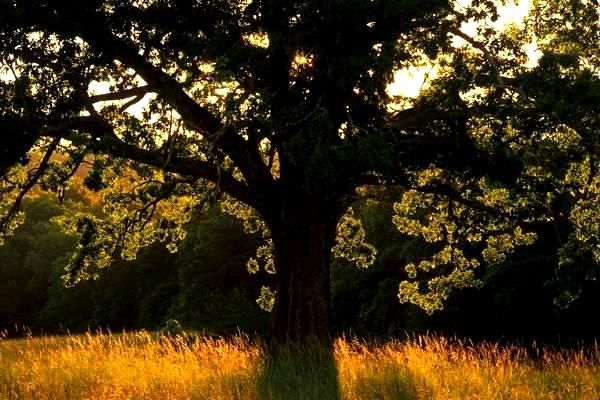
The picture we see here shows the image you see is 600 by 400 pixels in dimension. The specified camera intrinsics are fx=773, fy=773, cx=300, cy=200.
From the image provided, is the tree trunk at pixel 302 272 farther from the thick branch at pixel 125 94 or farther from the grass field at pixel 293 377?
the thick branch at pixel 125 94

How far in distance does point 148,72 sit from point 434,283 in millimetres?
11082

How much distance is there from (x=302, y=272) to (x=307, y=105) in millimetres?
3672

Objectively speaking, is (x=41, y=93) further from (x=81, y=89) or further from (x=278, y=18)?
(x=278, y=18)

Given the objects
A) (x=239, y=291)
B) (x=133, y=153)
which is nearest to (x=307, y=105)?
(x=133, y=153)

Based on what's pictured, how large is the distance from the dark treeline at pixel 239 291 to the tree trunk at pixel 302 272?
8.49ft

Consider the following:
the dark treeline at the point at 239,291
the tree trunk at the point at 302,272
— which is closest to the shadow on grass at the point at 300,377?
the tree trunk at the point at 302,272

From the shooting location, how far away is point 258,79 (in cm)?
1251

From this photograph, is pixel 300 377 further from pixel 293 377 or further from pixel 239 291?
pixel 239 291

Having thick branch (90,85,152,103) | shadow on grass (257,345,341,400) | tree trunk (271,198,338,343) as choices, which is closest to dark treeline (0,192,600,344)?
tree trunk (271,198,338,343)

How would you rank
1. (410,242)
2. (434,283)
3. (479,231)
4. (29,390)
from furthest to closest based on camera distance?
(410,242), (434,283), (479,231), (29,390)

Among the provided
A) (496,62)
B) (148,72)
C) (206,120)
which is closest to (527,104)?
(496,62)

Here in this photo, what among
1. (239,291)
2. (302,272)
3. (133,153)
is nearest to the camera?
(133,153)

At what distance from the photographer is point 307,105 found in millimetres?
11680

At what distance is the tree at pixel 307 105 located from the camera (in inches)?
443
